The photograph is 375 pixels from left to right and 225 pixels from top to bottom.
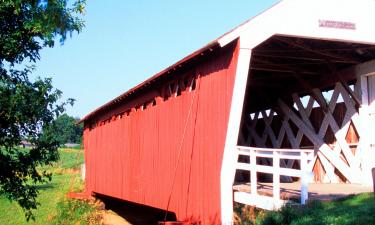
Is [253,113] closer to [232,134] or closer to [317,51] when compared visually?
[317,51]

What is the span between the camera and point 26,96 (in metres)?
9.43

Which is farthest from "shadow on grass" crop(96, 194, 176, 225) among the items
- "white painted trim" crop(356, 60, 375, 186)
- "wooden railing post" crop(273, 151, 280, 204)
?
"wooden railing post" crop(273, 151, 280, 204)

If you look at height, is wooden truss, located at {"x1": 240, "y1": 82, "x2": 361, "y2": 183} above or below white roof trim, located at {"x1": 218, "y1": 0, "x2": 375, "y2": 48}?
below

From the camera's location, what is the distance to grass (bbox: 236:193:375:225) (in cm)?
696

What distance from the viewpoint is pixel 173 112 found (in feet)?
38.4

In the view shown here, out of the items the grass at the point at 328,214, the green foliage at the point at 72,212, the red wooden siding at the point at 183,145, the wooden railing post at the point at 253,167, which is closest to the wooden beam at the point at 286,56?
the red wooden siding at the point at 183,145

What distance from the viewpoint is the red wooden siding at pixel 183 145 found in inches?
370

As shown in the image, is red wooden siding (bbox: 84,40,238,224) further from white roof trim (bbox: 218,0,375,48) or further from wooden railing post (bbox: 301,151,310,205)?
wooden railing post (bbox: 301,151,310,205)

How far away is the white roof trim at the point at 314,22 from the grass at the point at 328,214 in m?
3.03

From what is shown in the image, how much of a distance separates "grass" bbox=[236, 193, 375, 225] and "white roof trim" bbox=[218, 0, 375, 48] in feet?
9.95

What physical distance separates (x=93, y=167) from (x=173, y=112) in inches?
402

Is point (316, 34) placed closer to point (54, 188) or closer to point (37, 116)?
point (37, 116)

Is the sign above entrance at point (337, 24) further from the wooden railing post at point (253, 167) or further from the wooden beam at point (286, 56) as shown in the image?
the wooden railing post at point (253, 167)

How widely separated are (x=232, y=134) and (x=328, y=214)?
2.37 meters
